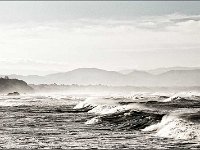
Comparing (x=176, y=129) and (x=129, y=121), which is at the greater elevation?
(x=129, y=121)

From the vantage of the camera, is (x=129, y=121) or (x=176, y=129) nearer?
(x=176, y=129)

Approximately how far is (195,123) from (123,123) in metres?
8.75

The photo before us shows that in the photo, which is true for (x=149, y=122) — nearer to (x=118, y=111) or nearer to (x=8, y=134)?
(x=8, y=134)

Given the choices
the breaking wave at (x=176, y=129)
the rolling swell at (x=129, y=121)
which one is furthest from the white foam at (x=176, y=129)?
the rolling swell at (x=129, y=121)

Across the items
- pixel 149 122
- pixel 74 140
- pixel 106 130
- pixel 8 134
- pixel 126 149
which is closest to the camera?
pixel 126 149

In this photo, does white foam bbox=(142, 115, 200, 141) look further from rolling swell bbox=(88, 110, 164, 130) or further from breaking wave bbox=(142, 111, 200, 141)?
rolling swell bbox=(88, 110, 164, 130)

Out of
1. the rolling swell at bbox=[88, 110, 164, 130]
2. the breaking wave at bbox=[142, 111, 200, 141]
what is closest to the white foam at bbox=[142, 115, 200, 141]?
the breaking wave at bbox=[142, 111, 200, 141]

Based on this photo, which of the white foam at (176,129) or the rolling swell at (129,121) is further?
the rolling swell at (129,121)

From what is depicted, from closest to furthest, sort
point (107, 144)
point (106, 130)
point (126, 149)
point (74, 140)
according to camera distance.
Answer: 1. point (126, 149)
2. point (107, 144)
3. point (74, 140)
4. point (106, 130)

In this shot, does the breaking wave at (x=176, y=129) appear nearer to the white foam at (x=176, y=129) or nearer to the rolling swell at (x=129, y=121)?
the white foam at (x=176, y=129)

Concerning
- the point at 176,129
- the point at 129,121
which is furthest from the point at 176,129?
the point at 129,121

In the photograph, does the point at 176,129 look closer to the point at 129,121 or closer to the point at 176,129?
the point at 176,129

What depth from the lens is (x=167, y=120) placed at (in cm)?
3916

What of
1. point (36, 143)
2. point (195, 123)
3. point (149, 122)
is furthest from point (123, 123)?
point (36, 143)
